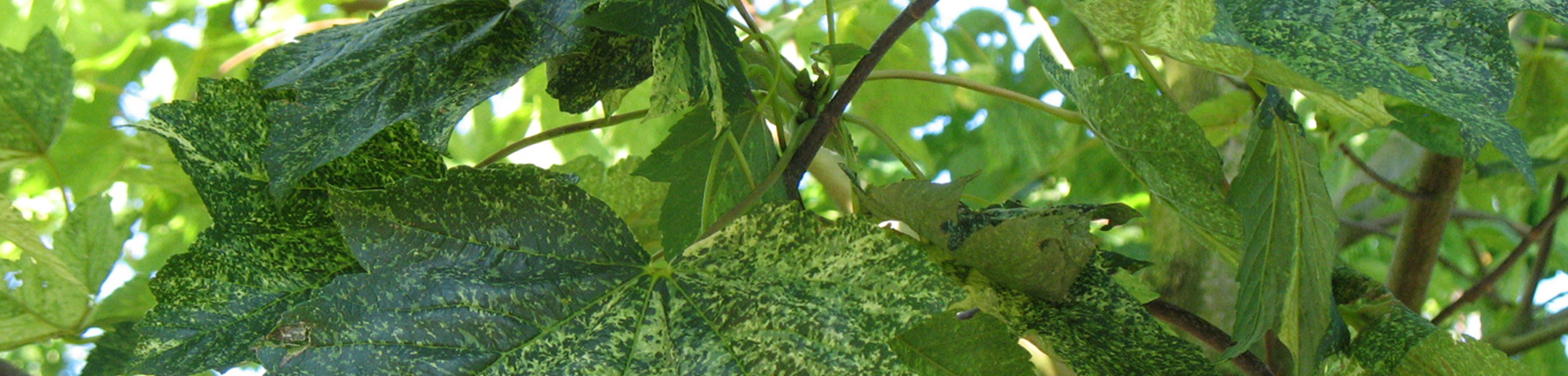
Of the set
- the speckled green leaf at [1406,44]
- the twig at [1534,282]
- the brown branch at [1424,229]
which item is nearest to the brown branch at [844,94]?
the speckled green leaf at [1406,44]

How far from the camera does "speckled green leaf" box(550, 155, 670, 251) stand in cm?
61

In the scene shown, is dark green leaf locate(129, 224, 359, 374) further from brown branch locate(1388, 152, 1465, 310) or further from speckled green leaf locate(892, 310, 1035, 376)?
brown branch locate(1388, 152, 1465, 310)

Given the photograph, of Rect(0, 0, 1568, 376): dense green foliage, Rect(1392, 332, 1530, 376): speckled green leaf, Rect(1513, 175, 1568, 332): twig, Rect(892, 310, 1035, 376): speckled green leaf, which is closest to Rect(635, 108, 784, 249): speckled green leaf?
Rect(0, 0, 1568, 376): dense green foliage

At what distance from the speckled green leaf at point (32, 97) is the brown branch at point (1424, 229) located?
0.88 meters

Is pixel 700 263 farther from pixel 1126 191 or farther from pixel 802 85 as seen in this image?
pixel 1126 191

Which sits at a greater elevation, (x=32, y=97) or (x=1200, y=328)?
(x=32, y=97)

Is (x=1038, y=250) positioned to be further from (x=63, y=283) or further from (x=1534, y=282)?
(x=1534, y=282)

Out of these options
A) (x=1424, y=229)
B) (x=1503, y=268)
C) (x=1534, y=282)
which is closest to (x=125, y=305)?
(x=1424, y=229)

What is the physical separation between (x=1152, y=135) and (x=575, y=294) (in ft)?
0.80

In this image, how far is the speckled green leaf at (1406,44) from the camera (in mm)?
360


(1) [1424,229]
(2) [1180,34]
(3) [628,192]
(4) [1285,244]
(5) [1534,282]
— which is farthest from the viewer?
(5) [1534,282]

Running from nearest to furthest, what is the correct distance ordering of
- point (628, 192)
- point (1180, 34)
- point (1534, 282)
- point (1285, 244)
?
point (1180, 34) → point (1285, 244) → point (628, 192) → point (1534, 282)

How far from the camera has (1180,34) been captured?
0.35 meters

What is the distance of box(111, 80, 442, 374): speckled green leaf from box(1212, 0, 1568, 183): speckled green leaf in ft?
0.99
